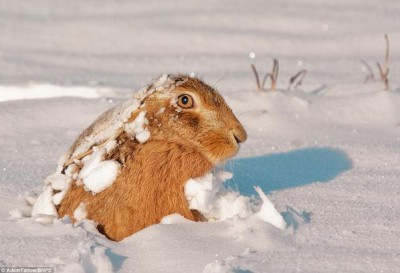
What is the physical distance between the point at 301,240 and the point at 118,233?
69 cm

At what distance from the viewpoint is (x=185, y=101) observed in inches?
146

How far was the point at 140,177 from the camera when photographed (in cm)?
356

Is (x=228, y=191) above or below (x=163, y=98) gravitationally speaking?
below

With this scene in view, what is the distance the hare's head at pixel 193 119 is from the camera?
367 cm

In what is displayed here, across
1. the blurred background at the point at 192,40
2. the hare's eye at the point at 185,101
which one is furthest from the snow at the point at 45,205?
the blurred background at the point at 192,40

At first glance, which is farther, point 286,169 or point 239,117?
point 239,117

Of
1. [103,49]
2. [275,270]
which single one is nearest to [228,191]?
[275,270]

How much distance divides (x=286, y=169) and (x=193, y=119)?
96 cm

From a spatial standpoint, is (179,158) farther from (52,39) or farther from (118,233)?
(52,39)

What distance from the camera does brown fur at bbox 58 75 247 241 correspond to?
3.53 m

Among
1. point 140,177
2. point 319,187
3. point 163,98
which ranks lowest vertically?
point 319,187

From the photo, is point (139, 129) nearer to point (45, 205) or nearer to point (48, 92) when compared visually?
point (45, 205)

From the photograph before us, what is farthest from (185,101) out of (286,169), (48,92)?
(48,92)

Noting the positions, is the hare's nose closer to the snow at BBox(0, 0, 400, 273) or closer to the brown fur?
the brown fur
